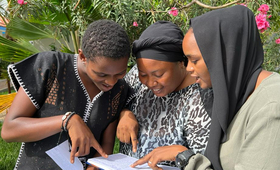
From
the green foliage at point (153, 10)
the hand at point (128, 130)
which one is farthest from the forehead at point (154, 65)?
the green foliage at point (153, 10)

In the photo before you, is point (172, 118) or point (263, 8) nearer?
point (172, 118)

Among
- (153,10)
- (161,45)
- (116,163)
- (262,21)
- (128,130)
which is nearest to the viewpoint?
(116,163)

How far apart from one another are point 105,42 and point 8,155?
145 inches

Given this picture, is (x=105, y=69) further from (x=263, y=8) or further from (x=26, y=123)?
(x=263, y=8)

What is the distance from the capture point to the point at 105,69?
1792 mm

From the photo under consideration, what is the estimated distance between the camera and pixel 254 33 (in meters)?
1.59

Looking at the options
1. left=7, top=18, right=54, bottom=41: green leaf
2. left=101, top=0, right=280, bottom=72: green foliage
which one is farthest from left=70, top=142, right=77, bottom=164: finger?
left=7, top=18, right=54, bottom=41: green leaf

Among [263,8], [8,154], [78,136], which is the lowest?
[8,154]

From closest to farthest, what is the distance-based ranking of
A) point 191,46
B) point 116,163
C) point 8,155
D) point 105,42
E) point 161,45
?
point 191,46, point 105,42, point 116,163, point 161,45, point 8,155

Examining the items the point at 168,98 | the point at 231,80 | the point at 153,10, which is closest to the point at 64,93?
the point at 168,98

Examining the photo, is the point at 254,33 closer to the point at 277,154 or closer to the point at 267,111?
the point at 267,111

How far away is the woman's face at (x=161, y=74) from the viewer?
1968 mm

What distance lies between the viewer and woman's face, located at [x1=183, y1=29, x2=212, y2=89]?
163cm

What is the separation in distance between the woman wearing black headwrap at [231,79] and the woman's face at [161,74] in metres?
0.32
